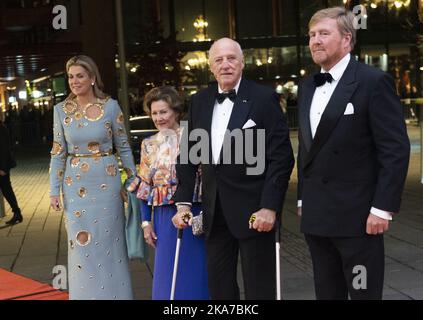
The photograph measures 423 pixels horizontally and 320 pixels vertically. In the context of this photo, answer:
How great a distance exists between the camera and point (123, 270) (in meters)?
5.36

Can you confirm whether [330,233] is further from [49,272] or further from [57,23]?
[57,23]

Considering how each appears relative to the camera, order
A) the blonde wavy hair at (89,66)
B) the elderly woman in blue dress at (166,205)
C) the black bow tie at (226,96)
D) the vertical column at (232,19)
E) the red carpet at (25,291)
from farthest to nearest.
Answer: the vertical column at (232,19) → the blonde wavy hair at (89,66) → the elderly woman in blue dress at (166,205) → the black bow tie at (226,96) → the red carpet at (25,291)

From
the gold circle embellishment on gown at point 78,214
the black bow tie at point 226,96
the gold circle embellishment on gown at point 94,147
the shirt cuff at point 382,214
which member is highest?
the black bow tie at point 226,96

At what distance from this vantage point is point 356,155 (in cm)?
368

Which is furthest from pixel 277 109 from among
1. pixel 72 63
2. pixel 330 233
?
pixel 72 63

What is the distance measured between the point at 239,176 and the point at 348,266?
32.8 inches

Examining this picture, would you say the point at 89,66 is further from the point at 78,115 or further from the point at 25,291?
the point at 25,291

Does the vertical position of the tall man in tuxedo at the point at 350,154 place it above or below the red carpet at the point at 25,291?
above

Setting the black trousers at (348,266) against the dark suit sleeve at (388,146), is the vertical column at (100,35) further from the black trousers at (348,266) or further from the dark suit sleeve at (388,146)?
the dark suit sleeve at (388,146)

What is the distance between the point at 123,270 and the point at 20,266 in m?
2.99

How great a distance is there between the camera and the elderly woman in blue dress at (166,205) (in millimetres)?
4777

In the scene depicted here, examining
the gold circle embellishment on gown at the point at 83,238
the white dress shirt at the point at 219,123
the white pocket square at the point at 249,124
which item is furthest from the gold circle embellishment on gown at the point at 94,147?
the white pocket square at the point at 249,124

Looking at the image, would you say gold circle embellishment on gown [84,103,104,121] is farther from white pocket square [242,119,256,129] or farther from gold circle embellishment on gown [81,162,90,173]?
white pocket square [242,119,256,129]

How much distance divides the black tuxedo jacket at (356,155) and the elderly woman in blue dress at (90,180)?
1903 millimetres
